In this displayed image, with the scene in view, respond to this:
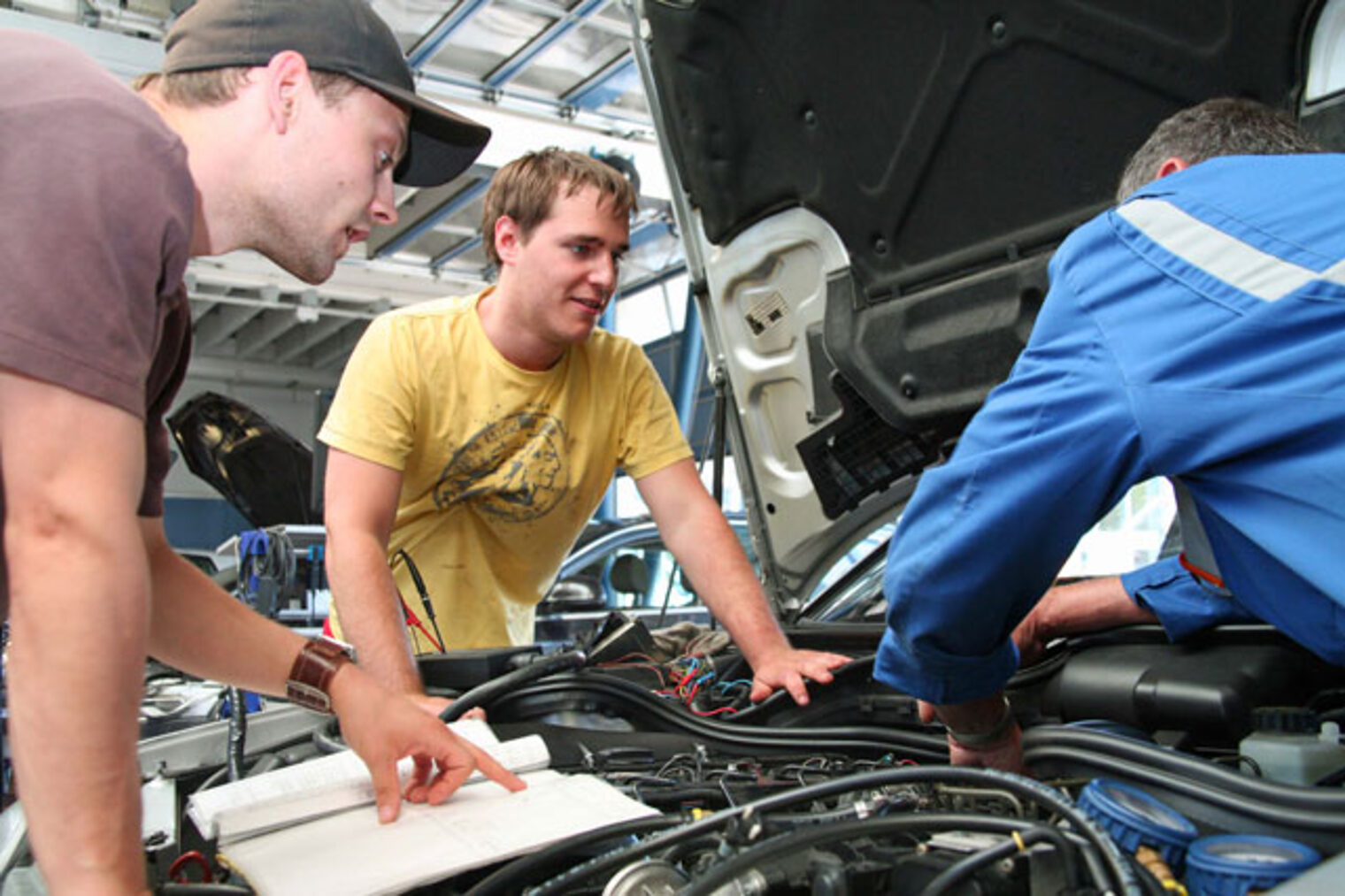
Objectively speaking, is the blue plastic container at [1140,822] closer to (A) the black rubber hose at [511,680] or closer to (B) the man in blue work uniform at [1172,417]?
(B) the man in blue work uniform at [1172,417]

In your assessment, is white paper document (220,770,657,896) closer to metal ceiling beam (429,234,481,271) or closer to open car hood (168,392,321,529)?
open car hood (168,392,321,529)

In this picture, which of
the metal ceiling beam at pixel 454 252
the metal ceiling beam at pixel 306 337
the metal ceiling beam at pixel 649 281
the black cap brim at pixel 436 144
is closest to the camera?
the black cap brim at pixel 436 144

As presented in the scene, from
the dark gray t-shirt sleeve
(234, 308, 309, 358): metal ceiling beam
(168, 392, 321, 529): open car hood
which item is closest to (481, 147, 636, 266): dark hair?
the dark gray t-shirt sleeve

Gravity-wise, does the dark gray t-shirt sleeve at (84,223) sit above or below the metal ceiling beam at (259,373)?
above

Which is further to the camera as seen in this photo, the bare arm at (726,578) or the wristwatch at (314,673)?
the bare arm at (726,578)

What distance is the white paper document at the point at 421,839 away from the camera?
0.95 metres

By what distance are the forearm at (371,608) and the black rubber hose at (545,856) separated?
84 centimetres

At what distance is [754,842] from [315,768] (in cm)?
63

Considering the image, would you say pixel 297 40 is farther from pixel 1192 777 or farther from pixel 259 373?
pixel 259 373

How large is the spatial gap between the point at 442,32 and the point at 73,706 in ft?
17.8

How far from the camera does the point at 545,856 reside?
94cm

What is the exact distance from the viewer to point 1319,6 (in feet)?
4.83

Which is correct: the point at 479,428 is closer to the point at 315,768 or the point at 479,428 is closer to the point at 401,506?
the point at 401,506

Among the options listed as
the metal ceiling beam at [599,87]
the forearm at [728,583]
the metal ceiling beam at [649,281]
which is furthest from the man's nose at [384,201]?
the metal ceiling beam at [649,281]
